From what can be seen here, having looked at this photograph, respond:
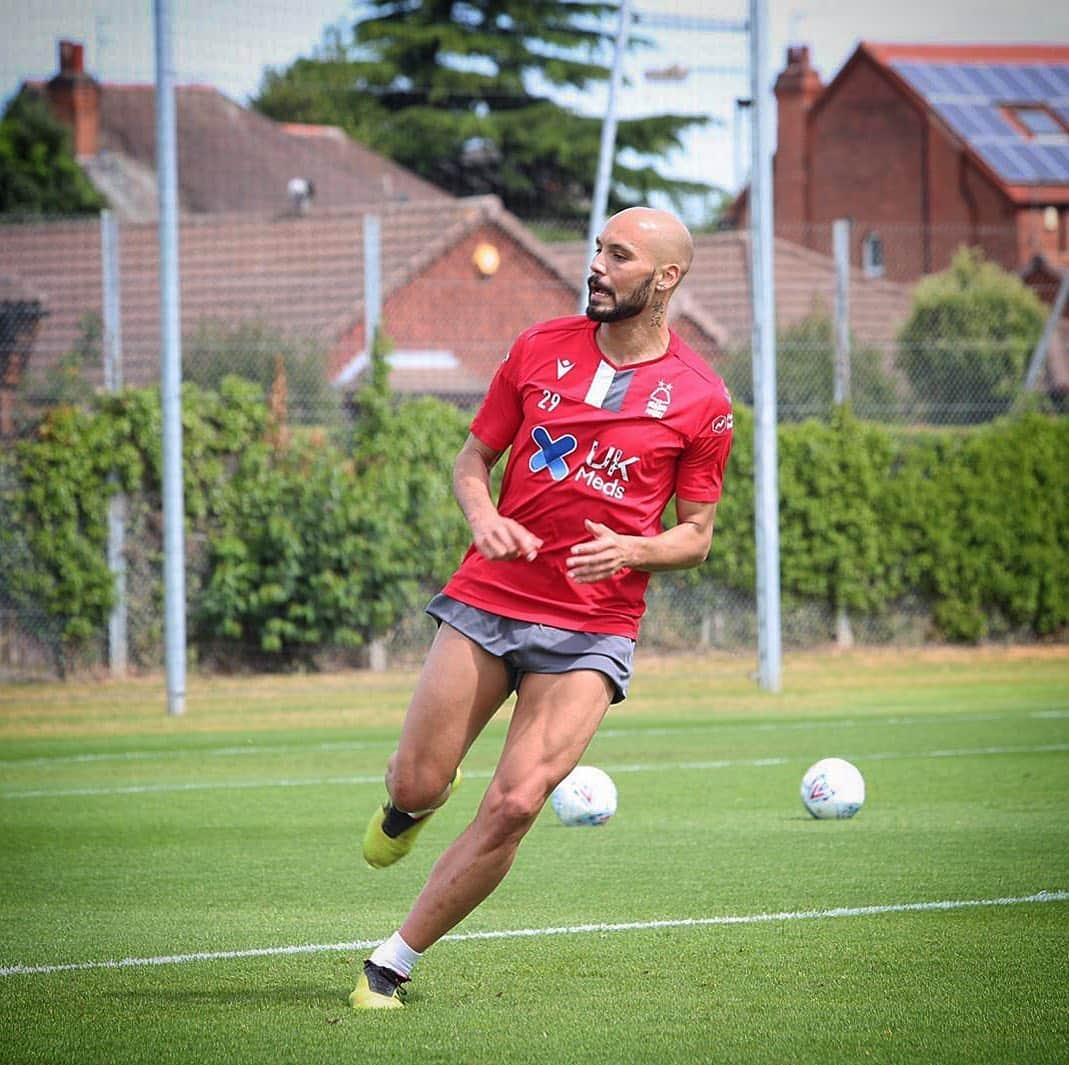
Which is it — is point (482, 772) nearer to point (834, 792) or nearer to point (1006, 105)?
point (834, 792)

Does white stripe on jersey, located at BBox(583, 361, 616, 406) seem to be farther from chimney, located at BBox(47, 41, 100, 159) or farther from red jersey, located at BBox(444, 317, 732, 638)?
chimney, located at BBox(47, 41, 100, 159)

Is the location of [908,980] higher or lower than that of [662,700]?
higher

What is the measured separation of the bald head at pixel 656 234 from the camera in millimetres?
6164

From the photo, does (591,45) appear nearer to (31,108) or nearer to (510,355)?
(31,108)

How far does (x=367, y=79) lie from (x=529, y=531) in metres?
43.7

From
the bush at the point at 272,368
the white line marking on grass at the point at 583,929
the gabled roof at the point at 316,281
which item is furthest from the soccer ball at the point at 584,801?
the gabled roof at the point at 316,281

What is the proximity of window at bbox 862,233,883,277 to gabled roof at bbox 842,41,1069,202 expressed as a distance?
11.8 feet

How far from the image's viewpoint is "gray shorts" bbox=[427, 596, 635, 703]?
6.04 m

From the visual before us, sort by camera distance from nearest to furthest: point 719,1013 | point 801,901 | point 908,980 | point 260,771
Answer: point 719,1013
point 908,980
point 801,901
point 260,771

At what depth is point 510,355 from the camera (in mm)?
6281

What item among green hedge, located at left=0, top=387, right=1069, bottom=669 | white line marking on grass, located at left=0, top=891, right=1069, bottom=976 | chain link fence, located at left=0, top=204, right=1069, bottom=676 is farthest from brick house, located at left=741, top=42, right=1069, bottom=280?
white line marking on grass, located at left=0, top=891, right=1069, bottom=976

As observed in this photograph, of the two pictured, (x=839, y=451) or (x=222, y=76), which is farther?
(x=839, y=451)

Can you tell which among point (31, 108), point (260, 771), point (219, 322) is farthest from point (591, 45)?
point (260, 771)

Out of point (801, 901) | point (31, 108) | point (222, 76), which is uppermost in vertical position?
point (31, 108)
